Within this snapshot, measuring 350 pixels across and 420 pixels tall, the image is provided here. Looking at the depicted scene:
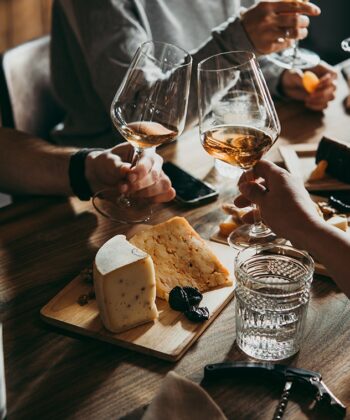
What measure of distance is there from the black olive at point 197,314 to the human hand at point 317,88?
0.98 m

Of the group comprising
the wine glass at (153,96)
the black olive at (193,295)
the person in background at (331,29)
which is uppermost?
the wine glass at (153,96)

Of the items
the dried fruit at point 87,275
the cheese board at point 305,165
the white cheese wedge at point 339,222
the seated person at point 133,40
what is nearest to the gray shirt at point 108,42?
the seated person at point 133,40

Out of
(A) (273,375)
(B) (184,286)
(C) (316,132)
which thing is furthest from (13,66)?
(A) (273,375)

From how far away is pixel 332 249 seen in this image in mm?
1015

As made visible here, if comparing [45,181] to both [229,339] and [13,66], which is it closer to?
[13,66]

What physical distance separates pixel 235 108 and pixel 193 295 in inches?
14.3

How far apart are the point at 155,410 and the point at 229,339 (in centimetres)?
23

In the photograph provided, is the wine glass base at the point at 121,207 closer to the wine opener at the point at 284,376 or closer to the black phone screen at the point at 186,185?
the black phone screen at the point at 186,185

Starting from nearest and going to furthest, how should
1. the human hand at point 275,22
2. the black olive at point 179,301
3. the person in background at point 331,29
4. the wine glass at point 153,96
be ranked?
the black olive at point 179,301 → the wine glass at point 153,96 → the human hand at point 275,22 → the person in background at point 331,29

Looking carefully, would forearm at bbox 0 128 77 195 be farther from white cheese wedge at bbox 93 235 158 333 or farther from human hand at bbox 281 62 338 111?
human hand at bbox 281 62 338 111

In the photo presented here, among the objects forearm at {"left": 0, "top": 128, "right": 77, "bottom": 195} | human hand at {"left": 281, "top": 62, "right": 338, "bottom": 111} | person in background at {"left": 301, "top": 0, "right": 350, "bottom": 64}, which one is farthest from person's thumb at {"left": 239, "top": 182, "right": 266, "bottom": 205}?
person in background at {"left": 301, "top": 0, "right": 350, "bottom": 64}

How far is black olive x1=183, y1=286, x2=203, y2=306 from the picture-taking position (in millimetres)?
1104

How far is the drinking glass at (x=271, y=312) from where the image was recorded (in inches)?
38.8

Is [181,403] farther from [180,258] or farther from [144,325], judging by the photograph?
[180,258]
